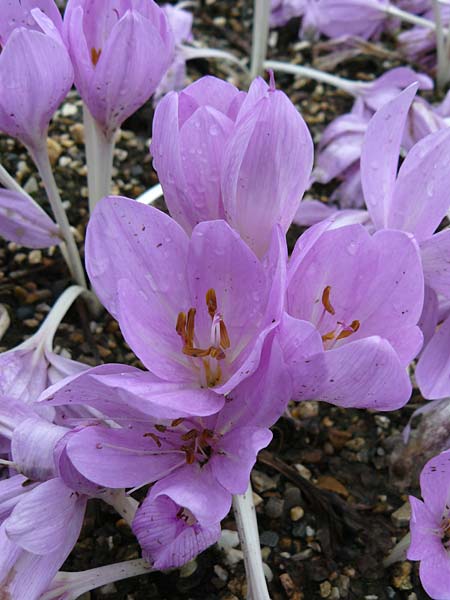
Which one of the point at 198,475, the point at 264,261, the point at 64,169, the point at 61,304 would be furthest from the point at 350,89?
the point at 198,475

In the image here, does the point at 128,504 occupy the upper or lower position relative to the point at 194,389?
lower

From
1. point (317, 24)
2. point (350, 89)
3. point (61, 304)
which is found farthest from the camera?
point (317, 24)

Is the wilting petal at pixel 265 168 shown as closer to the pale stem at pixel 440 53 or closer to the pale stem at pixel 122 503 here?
the pale stem at pixel 122 503

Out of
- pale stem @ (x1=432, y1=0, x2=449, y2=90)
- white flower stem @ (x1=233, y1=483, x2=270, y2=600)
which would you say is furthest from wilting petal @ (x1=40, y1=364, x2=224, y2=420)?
pale stem @ (x1=432, y1=0, x2=449, y2=90)

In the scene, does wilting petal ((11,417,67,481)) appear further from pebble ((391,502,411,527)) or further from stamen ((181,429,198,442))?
pebble ((391,502,411,527))

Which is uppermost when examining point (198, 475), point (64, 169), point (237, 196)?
point (237, 196)

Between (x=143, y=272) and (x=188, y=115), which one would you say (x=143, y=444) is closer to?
(x=143, y=272)
